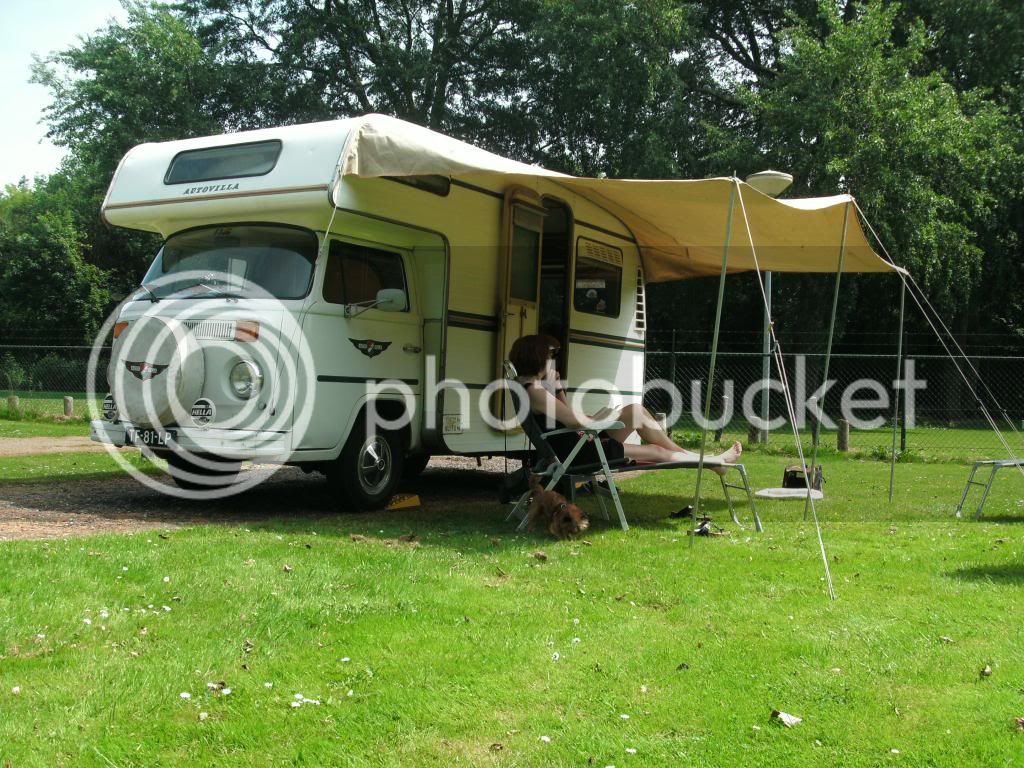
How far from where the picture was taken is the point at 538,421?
7574 mm

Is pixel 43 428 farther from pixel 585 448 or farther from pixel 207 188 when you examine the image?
pixel 585 448

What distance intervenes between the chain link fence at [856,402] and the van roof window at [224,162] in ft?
28.0

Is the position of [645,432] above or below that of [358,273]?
below

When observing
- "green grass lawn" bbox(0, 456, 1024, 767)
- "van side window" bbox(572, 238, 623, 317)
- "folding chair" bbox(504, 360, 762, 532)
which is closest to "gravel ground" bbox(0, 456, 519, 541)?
"green grass lawn" bbox(0, 456, 1024, 767)

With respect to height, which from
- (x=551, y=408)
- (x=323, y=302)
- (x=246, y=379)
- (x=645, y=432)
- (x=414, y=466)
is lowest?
(x=414, y=466)

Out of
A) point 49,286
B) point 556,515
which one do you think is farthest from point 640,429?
point 49,286

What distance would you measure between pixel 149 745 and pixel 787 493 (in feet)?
23.3

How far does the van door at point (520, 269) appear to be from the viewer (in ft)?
29.3

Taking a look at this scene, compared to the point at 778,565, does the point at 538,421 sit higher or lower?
higher

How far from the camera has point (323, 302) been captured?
7.46 m

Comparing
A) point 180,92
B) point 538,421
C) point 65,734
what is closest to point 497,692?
point 65,734

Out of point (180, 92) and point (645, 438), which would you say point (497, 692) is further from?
point (180, 92)

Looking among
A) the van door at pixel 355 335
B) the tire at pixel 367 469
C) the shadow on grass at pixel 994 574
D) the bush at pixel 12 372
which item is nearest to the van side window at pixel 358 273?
the van door at pixel 355 335

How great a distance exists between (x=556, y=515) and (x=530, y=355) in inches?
56.8
